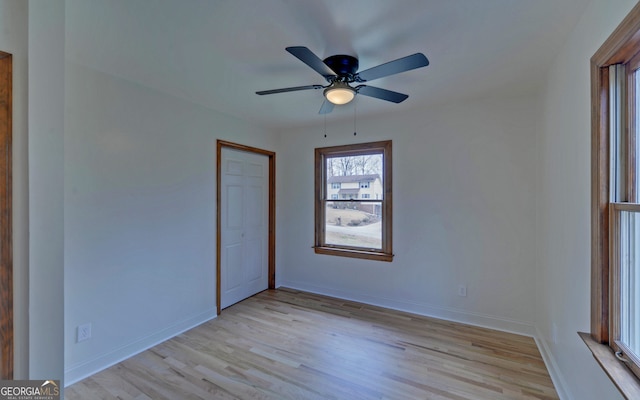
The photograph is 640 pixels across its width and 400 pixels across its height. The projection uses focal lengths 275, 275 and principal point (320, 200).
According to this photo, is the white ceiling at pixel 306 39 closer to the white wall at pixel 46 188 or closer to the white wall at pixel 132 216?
the white wall at pixel 132 216

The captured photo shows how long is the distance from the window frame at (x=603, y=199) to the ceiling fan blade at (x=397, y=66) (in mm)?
817

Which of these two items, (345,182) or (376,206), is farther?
(345,182)

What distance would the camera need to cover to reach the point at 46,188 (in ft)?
3.83

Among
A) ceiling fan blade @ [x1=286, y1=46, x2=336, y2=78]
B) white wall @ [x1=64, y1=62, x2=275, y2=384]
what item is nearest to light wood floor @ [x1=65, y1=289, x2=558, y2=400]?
white wall @ [x1=64, y1=62, x2=275, y2=384]

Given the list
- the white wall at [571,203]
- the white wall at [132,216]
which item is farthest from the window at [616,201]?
the white wall at [132,216]

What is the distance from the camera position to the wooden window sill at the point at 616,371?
3.48 ft

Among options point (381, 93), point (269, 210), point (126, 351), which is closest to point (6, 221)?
point (126, 351)

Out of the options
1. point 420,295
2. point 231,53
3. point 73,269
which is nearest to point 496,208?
point 420,295

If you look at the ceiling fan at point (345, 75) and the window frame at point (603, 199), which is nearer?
the window frame at point (603, 199)

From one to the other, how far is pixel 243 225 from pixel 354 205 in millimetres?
1568

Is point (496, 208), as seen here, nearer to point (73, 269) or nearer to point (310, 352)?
point (310, 352)

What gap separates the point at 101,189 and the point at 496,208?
3.78 metres

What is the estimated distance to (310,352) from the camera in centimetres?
251

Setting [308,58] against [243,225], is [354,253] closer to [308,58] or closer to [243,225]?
[243,225]
